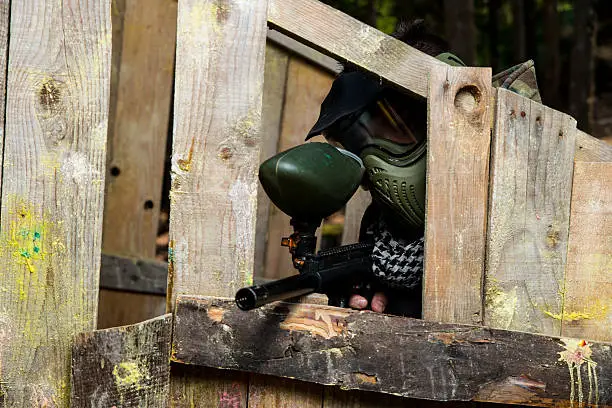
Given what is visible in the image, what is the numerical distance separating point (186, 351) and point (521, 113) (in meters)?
1.19

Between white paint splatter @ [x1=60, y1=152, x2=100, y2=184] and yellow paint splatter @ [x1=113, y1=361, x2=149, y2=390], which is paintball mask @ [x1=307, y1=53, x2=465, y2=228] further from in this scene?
yellow paint splatter @ [x1=113, y1=361, x2=149, y2=390]

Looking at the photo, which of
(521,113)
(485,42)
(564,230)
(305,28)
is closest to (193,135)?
(305,28)

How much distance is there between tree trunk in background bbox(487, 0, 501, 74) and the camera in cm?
1298

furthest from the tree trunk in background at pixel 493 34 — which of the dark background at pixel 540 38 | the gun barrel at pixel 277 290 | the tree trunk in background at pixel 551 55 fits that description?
the gun barrel at pixel 277 290

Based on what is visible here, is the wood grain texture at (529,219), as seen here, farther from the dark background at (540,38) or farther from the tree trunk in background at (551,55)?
the tree trunk in background at (551,55)

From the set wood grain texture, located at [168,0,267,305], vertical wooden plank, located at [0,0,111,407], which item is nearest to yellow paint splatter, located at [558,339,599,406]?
wood grain texture, located at [168,0,267,305]

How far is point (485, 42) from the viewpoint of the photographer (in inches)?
532

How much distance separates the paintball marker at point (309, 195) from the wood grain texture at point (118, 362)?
0.42 metres

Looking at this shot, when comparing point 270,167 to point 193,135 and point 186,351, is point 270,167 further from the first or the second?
point 186,351

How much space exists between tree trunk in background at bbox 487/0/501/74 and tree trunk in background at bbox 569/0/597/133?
7.62 ft

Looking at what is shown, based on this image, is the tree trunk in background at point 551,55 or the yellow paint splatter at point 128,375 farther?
the tree trunk in background at point 551,55

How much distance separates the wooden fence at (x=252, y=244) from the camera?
2.24 meters

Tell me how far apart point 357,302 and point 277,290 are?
0.94 m

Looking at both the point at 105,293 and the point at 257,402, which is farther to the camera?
the point at 105,293
